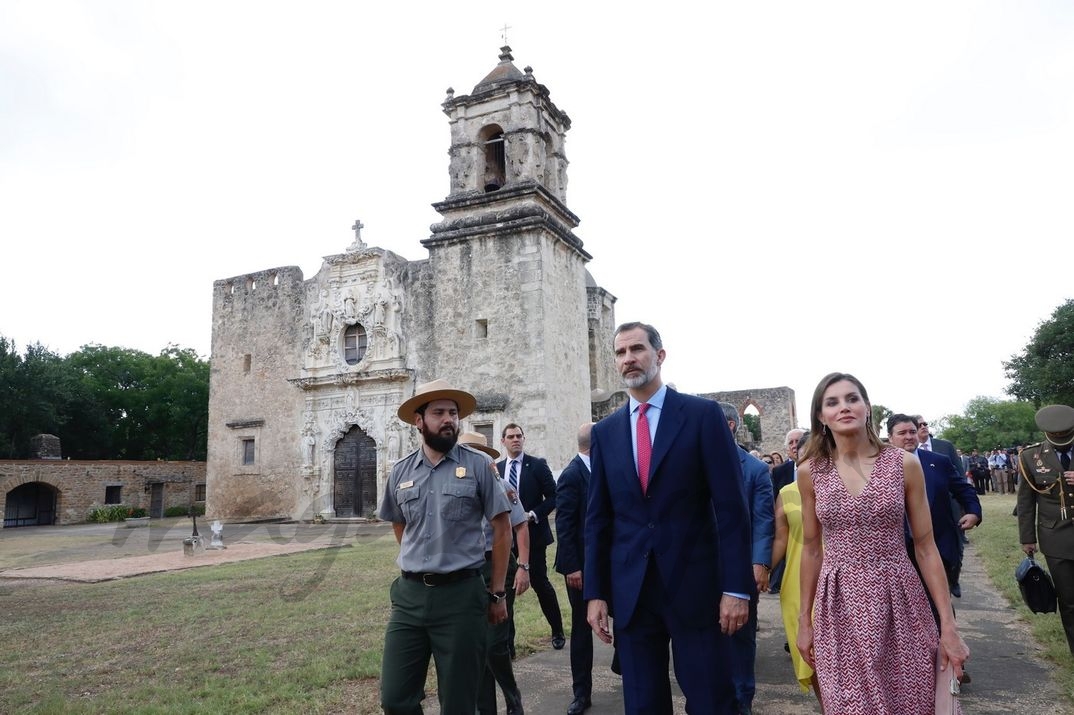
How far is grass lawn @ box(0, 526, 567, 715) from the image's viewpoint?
16.6ft

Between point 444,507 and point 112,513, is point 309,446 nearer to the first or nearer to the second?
point 112,513

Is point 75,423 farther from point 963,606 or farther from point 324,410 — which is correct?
point 963,606

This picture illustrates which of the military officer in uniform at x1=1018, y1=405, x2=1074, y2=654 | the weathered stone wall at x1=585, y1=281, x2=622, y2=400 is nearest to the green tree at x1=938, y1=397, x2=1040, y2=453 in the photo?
the weathered stone wall at x1=585, y1=281, x2=622, y2=400

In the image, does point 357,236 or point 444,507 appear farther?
point 357,236

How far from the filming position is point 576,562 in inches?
173

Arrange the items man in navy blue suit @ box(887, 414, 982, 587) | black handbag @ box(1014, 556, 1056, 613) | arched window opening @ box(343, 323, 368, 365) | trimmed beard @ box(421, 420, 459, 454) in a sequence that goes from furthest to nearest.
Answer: arched window opening @ box(343, 323, 368, 365) → black handbag @ box(1014, 556, 1056, 613) → man in navy blue suit @ box(887, 414, 982, 587) → trimmed beard @ box(421, 420, 459, 454)

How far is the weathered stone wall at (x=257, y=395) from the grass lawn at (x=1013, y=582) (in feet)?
58.5

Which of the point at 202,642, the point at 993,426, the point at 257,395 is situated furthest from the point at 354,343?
the point at 993,426

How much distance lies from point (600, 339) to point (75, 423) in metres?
27.6

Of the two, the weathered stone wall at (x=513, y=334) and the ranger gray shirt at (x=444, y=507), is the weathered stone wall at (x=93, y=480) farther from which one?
the ranger gray shirt at (x=444, y=507)

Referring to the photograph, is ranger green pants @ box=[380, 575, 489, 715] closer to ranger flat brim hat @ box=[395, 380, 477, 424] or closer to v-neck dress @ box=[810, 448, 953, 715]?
ranger flat brim hat @ box=[395, 380, 477, 424]

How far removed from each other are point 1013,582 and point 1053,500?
12.9 ft

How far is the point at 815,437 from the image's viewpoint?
337cm

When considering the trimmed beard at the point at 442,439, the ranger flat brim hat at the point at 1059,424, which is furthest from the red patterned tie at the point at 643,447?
the ranger flat brim hat at the point at 1059,424
